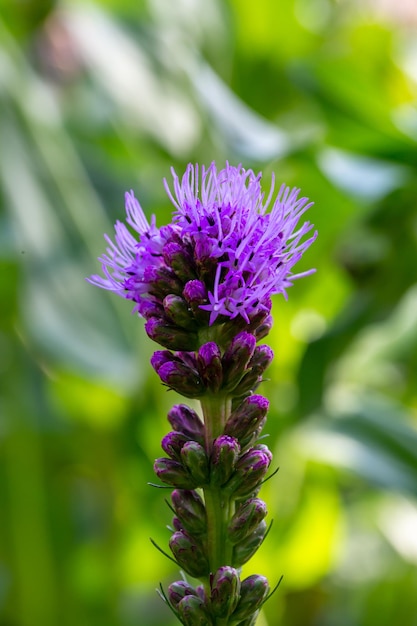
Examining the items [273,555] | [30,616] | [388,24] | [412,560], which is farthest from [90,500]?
[388,24]

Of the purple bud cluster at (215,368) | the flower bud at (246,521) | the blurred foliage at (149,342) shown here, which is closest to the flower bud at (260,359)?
the purple bud cluster at (215,368)

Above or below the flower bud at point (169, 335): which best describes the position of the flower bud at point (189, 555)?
below

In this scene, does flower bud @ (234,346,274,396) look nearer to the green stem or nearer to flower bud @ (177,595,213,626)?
the green stem

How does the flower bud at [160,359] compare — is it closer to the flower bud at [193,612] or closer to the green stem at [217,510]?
the green stem at [217,510]

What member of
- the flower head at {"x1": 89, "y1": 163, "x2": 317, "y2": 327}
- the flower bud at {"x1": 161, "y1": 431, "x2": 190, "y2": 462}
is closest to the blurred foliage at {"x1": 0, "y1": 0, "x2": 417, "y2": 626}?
the flower head at {"x1": 89, "y1": 163, "x2": 317, "y2": 327}

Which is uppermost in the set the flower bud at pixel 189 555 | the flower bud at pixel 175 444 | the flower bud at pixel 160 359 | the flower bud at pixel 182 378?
the flower bud at pixel 160 359

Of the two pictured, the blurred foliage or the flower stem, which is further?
the blurred foliage

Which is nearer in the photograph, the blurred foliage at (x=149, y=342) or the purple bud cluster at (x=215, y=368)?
the purple bud cluster at (x=215, y=368)

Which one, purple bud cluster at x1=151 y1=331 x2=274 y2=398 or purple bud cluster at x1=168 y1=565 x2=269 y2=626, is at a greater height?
purple bud cluster at x1=151 y1=331 x2=274 y2=398

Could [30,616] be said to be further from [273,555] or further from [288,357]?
[288,357]
